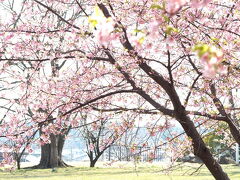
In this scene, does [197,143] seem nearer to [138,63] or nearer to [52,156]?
[138,63]

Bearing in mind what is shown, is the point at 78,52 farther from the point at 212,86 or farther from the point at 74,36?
the point at 212,86

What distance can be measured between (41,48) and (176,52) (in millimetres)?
1840

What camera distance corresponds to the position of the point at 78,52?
5.34 meters

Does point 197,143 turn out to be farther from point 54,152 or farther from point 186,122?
point 54,152

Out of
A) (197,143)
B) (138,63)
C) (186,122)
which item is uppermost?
(138,63)

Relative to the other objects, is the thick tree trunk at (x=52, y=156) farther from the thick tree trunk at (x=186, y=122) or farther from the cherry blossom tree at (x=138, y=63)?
the thick tree trunk at (x=186, y=122)

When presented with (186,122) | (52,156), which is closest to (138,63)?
(186,122)

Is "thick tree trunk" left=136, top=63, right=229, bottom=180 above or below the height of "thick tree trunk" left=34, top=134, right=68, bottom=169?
below

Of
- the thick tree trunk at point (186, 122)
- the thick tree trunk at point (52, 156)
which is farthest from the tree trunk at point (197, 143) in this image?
the thick tree trunk at point (52, 156)

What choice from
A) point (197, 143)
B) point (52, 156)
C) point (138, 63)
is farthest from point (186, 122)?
point (52, 156)

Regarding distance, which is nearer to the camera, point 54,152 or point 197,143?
point 197,143

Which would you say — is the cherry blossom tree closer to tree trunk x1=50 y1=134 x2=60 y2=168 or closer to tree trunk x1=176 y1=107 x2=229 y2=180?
tree trunk x1=176 y1=107 x2=229 y2=180

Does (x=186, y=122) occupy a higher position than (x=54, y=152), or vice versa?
(x=54, y=152)

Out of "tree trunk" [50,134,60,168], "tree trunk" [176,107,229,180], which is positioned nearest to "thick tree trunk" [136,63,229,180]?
"tree trunk" [176,107,229,180]
